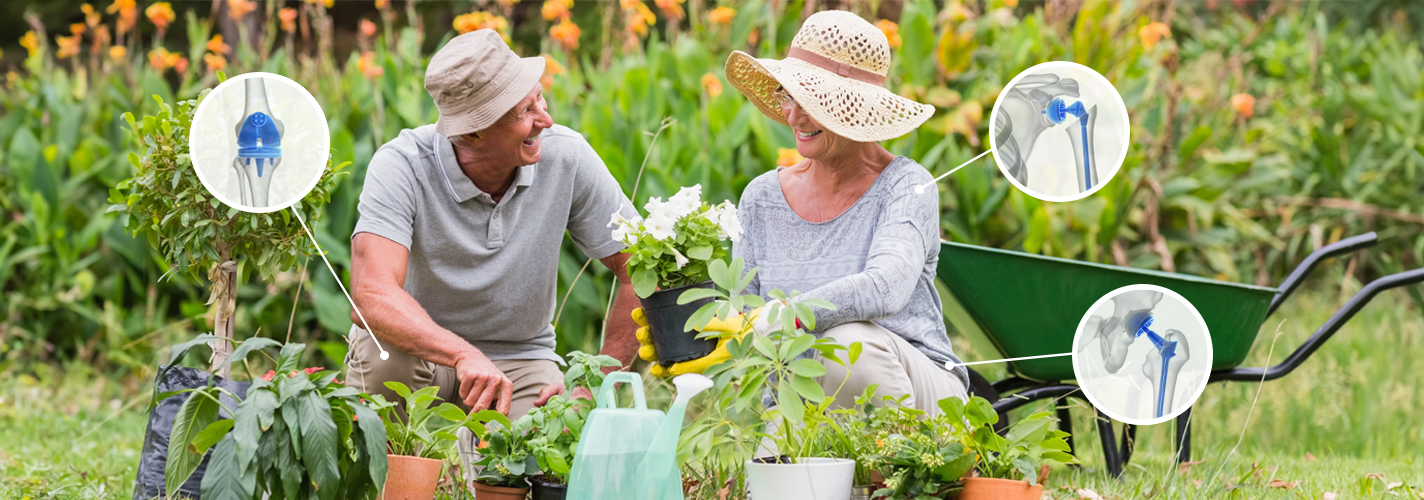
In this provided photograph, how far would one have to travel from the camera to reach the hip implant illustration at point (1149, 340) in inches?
74.9

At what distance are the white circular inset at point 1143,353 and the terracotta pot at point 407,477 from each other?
1135 millimetres

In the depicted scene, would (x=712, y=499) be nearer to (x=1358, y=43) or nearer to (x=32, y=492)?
(x=32, y=492)

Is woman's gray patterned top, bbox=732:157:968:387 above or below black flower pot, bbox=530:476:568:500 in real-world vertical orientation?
above

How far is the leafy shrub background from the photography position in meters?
4.09

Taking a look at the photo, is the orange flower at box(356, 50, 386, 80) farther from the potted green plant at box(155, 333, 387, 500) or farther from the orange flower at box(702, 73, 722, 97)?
the potted green plant at box(155, 333, 387, 500)

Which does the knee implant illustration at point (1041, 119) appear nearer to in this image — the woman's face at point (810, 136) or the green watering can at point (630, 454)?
the woman's face at point (810, 136)

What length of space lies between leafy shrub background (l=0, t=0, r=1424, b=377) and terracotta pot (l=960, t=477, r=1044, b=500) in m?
2.30

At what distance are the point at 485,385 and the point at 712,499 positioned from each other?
1.59 feet

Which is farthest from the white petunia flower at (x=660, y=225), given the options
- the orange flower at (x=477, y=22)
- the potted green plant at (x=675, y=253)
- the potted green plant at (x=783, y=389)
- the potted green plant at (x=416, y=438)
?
the orange flower at (x=477, y=22)

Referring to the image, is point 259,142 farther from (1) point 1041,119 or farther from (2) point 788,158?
(2) point 788,158

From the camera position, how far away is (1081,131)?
2.10m

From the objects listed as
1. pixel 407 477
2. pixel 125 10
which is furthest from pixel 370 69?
pixel 407 477

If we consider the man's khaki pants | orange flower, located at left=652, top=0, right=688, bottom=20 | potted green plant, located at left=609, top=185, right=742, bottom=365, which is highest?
orange flower, located at left=652, top=0, right=688, bottom=20

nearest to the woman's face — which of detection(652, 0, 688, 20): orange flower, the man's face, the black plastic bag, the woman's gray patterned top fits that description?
the woman's gray patterned top
